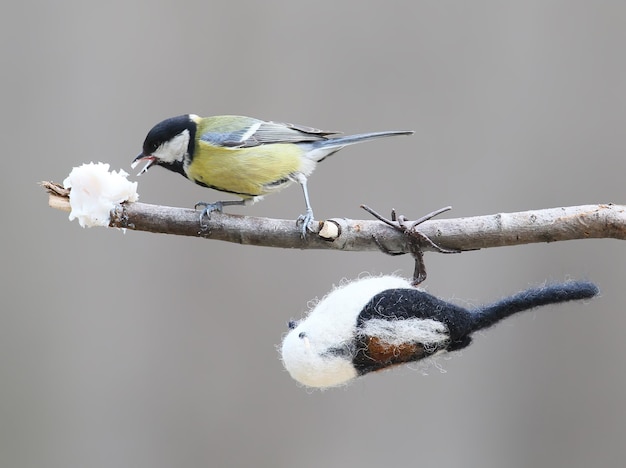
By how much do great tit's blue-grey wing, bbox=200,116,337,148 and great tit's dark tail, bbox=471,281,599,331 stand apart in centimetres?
47

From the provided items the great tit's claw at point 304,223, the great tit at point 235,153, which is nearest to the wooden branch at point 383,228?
the great tit's claw at point 304,223

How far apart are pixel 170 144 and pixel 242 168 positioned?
0.12m

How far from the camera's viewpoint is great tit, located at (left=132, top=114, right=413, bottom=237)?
40.3 inches

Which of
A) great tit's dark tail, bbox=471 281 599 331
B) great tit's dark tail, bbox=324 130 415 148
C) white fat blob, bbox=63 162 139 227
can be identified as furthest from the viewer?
great tit's dark tail, bbox=324 130 415 148

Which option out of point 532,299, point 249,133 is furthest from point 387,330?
point 249,133

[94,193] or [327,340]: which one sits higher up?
[94,193]

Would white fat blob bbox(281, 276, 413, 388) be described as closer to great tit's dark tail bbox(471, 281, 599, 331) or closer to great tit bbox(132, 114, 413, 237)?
great tit's dark tail bbox(471, 281, 599, 331)

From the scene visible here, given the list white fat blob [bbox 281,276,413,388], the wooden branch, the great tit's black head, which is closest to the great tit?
the great tit's black head

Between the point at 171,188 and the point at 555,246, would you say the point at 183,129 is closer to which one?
the point at 171,188

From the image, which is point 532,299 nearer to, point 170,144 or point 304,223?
point 304,223

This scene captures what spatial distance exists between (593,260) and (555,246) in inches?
4.1

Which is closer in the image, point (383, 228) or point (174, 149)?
point (383, 228)

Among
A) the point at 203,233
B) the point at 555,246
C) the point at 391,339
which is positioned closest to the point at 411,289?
the point at 391,339

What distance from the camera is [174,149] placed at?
1.03m
